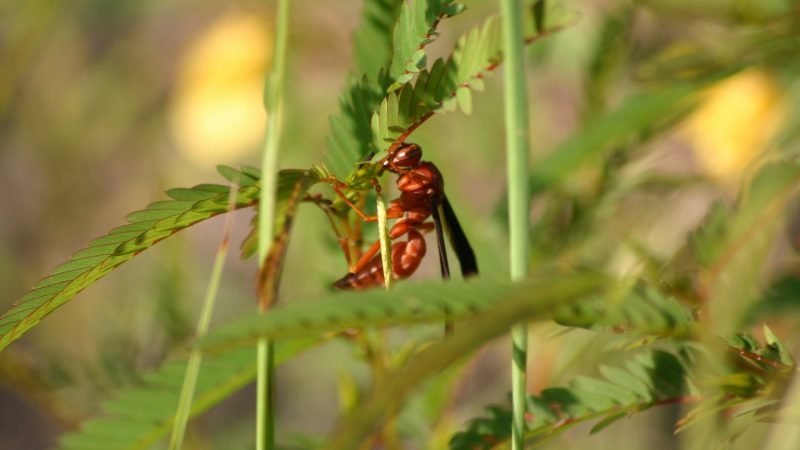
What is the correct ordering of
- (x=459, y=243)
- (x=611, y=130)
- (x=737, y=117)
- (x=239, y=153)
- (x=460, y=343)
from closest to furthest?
(x=460, y=343) < (x=459, y=243) < (x=611, y=130) < (x=737, y=117) < (x=239, y=153)

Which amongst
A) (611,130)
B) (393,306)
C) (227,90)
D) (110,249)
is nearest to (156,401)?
(110,249)

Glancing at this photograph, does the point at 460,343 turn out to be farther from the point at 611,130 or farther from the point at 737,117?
the point at 737,117

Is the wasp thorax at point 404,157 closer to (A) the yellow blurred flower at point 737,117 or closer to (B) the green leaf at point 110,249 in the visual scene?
(B) the green leaf at point 110,249

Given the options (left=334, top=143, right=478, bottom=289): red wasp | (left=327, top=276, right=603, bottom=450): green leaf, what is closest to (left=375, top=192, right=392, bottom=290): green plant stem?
(left=334, top=143, right=478, bottom=289): red wasp

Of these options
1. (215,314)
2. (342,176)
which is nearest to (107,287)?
(215,314)

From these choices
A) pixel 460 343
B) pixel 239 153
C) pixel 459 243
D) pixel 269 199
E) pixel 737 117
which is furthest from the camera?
pixel 239 153

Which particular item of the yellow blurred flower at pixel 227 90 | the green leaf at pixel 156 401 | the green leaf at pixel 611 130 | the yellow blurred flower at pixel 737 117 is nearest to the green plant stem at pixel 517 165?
the green leaf at pixel 156 401

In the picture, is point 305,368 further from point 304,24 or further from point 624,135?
point 624,135
